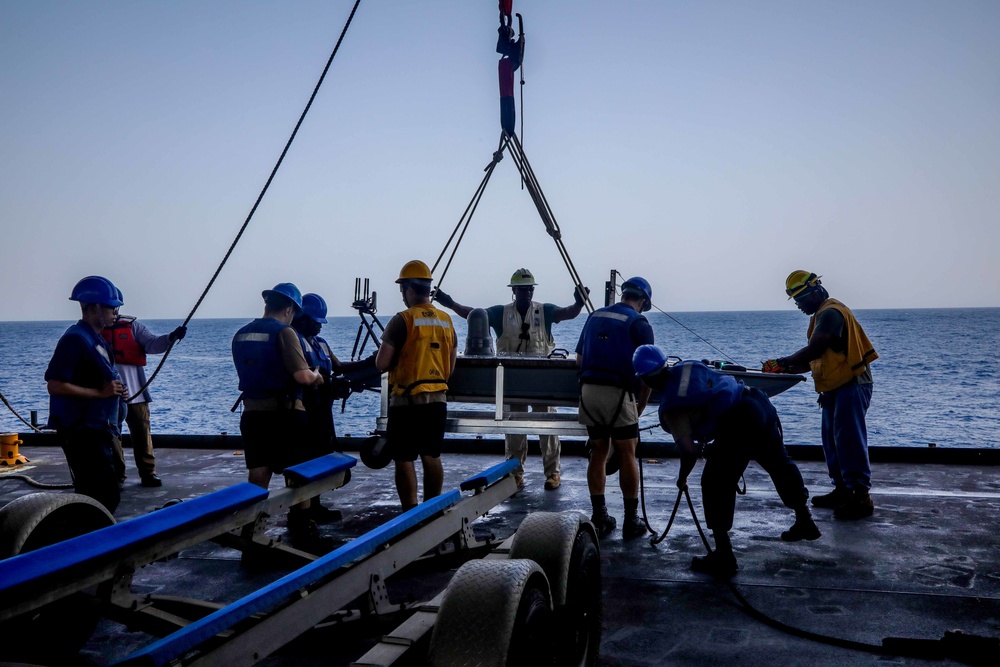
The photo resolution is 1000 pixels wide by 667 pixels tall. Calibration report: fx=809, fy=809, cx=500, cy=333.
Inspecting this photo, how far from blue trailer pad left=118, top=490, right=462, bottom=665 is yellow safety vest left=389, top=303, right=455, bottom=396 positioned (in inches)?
79.9

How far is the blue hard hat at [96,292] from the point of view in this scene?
4586mm

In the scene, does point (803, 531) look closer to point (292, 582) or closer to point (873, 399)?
point (292, 582)

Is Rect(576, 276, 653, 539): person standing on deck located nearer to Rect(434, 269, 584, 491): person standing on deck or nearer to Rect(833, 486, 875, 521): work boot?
Rect(833, 486, 875, 521): work boot

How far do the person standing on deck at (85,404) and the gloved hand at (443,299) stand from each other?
334cm

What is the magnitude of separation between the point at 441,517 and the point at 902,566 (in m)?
2.85

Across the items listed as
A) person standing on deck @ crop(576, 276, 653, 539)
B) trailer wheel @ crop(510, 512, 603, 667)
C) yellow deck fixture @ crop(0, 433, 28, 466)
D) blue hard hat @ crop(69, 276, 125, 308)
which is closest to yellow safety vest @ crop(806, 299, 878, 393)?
person standing on deck @ crop(576, 276, 653, 539)

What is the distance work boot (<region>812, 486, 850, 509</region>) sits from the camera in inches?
232

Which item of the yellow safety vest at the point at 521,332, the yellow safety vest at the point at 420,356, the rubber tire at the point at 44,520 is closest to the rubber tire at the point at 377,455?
the yellow safety vest at the point at 420,356

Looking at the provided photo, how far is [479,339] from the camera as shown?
688cm

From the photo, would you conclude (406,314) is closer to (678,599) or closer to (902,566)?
(678,599)

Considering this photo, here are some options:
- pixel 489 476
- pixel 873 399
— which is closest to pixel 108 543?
pixel 489 476

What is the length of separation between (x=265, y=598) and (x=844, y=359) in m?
4.90

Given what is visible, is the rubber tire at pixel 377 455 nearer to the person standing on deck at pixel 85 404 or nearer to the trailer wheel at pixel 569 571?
the person standing on deck at pixel 85 404

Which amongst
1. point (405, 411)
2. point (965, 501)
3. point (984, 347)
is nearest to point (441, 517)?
point (405, 411)
